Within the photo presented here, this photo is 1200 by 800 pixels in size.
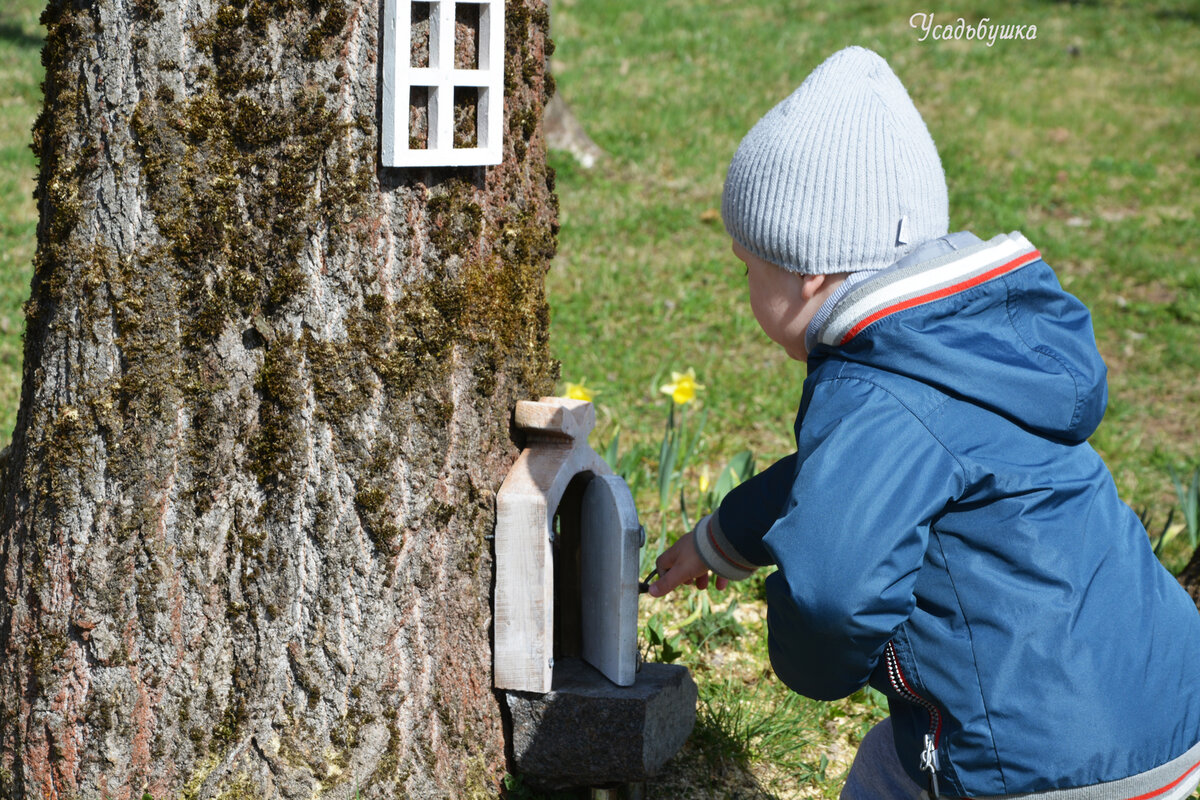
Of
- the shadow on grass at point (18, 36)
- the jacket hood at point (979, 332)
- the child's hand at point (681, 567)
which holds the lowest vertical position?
the child's hand at point (681, 567)

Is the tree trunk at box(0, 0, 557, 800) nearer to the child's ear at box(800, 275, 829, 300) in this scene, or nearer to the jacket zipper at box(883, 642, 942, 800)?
the child's ear at box(800, 275, 829, 300)

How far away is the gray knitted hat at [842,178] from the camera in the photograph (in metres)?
1.64

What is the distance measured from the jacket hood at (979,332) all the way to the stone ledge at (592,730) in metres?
0.90

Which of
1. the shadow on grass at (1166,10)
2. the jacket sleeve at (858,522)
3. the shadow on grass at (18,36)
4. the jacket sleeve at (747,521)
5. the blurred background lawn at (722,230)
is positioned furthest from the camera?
the shadow on grass at (1166,10)

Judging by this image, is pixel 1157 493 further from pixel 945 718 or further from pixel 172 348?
pixel 172 348

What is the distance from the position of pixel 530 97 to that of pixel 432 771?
4.32 ft

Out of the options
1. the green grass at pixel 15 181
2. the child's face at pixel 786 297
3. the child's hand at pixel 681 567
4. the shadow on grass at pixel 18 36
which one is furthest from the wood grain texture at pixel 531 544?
the shadow on grass at pixel 18 36

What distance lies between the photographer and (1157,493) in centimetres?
437

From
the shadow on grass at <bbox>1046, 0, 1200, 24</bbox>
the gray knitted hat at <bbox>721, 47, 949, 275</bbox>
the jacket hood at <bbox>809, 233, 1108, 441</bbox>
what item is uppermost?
the shadow on grass at <bbox>1046, 0, 1200, 24</bbox>

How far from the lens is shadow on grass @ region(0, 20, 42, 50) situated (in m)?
9.41

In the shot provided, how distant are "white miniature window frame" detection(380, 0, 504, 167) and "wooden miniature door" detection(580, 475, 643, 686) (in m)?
0.72

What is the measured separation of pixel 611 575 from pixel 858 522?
78 centimetres

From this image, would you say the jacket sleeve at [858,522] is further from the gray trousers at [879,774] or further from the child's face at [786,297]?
the gray trousers at [879,774]

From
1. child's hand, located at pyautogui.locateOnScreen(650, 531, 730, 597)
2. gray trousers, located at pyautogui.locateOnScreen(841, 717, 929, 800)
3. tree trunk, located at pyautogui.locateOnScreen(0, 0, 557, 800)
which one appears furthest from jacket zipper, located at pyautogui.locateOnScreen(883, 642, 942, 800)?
tree trunk, located at pyautogui.locateOnScreen(0, 0, 557, 800)
